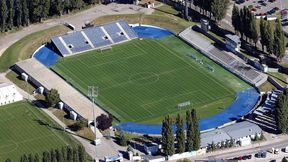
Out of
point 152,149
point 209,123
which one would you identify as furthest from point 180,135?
point 209,123

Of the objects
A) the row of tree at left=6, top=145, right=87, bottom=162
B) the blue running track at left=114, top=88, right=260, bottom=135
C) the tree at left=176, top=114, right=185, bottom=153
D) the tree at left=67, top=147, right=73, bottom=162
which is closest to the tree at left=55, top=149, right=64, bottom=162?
the row of tree at left=6, top=145, right=87, bottom=162

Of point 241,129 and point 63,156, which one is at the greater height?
point 63,156

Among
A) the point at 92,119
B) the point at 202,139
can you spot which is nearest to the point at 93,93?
the point at 92,119

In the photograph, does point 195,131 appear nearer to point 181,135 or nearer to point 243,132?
point 181,135

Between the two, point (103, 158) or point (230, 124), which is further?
point (230, 124)

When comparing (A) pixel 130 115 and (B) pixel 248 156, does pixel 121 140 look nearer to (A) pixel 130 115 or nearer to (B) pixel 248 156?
(A) pixel 130 115

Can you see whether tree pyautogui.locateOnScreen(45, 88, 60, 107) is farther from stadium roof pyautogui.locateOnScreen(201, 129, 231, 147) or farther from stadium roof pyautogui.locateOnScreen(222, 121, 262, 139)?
stadium roof pyautogui.locateOnScreen(222, 121, 262, 139)

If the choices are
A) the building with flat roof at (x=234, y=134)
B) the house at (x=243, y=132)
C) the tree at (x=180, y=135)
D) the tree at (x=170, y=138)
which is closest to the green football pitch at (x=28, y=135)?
the tree at (x=170, y=138)
